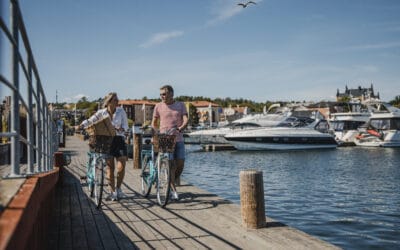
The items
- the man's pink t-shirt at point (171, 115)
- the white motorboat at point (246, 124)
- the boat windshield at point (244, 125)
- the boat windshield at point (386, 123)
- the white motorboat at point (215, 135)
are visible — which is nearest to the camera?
the man's pink t-shirt at point (171, 115)

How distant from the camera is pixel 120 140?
6820 mm

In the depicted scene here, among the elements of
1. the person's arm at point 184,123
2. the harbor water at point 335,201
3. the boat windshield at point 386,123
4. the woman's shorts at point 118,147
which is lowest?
the harbor water at point 335,201

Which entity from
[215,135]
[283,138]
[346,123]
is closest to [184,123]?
[283,138]

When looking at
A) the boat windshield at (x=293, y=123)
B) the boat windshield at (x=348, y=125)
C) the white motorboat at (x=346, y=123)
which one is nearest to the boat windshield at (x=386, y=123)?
the white motorboat at (x=346, y=123)

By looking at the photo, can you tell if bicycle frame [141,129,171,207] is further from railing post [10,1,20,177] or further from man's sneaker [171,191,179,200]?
railing post [10,1,20,177]

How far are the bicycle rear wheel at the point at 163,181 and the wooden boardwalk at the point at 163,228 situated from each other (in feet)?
0.48

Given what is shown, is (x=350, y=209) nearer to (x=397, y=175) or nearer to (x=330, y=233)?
(x=330, y=233)

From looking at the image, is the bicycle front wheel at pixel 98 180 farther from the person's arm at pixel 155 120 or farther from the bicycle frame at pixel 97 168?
the person's arm at pixel 155 120

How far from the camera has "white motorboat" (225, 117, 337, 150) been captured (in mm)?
36188

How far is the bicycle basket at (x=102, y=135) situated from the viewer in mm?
6332

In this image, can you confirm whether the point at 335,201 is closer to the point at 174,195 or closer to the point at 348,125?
the point at 174,195

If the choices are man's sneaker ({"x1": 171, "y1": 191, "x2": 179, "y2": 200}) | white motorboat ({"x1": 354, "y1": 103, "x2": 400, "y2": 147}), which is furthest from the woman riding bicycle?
white motorboat ({"x1": 354, "y1": 103, "x2": 400, "y2": 147})

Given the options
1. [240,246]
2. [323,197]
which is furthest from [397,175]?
[240,246]

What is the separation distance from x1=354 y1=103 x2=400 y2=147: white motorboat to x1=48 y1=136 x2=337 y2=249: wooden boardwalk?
41.2 metres
